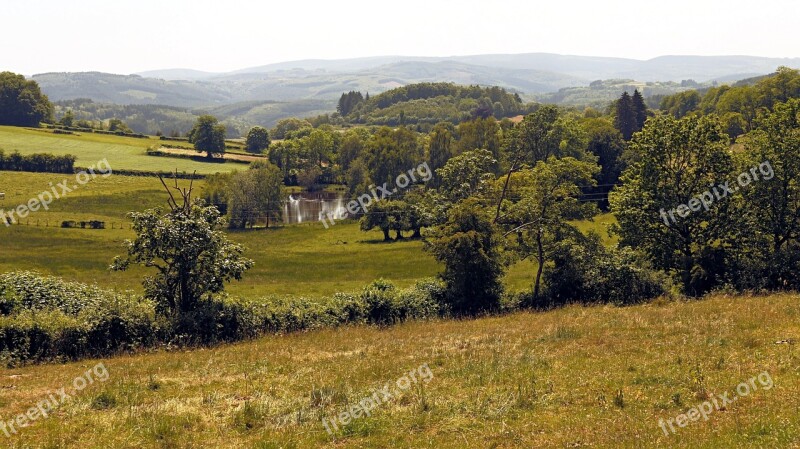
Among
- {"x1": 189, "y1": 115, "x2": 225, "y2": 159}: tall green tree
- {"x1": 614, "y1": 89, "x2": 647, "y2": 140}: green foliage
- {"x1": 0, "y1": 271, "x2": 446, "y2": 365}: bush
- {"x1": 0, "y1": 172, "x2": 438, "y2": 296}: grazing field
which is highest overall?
{"x1": 614, "y1": 89, "x2": 647, "y2": 140}: green foliage

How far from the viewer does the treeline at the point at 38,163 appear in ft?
424

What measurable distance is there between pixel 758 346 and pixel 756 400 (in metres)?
6.52

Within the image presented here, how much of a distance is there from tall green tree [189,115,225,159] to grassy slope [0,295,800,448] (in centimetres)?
14692

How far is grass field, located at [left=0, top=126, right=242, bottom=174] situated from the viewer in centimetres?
14300

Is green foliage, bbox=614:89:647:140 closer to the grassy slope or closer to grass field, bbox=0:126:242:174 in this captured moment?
grass field, bbox=0:126:242:174

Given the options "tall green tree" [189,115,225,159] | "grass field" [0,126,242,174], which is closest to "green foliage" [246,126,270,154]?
"tall green tree" [189,115,225,159]

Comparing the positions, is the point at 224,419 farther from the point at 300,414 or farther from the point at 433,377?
the point at 433,377

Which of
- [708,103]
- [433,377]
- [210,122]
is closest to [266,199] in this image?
[210,122]

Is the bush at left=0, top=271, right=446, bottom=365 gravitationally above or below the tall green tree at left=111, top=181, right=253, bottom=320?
below

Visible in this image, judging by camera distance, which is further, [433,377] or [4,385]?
[4,385]

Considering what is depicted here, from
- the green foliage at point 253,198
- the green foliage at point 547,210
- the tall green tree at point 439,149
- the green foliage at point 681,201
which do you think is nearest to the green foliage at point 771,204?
the green foliage at point 681,201

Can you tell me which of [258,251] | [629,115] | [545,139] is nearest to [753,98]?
[629,115]

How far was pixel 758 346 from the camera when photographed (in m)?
22.3

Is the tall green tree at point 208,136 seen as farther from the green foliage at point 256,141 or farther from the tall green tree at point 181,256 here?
the tall green tree at point 181,256
